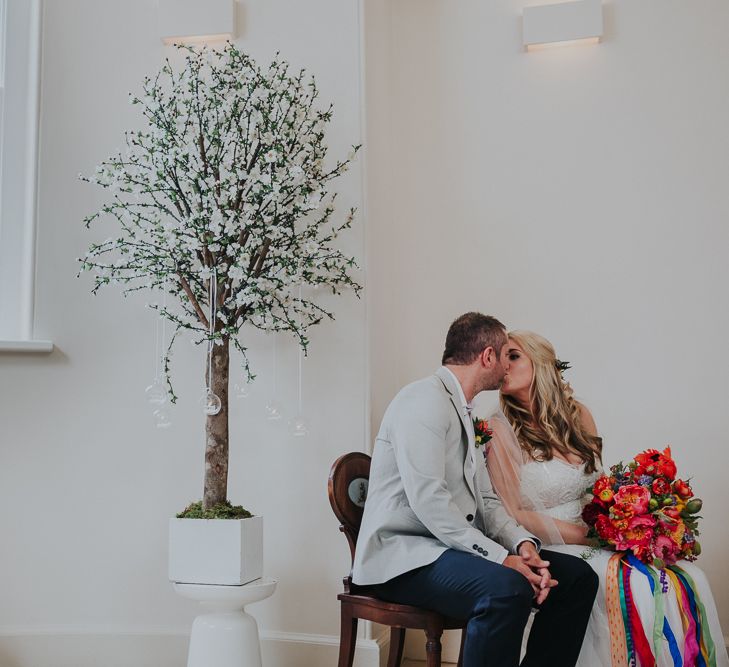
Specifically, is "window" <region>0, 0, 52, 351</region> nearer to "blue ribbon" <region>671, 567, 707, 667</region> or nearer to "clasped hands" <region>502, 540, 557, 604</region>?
"clasped hands" <region>502, 540, 557, 604</region>

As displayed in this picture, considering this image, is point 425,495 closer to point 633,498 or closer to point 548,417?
point 633,498

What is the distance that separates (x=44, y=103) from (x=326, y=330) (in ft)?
5.51

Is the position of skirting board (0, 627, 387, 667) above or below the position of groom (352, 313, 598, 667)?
below

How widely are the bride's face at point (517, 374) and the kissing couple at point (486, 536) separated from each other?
0.15 metres

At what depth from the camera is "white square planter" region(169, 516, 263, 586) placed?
120 inches

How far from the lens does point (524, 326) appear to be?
3.97 metres

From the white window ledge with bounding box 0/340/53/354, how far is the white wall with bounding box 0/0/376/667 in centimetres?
5

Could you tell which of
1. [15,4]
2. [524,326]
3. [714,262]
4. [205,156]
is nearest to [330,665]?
[524,326]

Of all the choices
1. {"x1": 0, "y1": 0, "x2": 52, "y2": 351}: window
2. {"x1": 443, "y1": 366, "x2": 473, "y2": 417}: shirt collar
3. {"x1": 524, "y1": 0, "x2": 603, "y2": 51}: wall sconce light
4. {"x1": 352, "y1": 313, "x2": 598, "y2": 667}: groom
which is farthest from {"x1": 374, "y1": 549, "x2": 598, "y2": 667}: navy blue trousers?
{"x1": 524, "y1": 0, "x2": 603, "y2": 51}: wall sconce light

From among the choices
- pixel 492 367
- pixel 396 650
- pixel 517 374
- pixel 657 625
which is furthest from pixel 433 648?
pixel 517 374

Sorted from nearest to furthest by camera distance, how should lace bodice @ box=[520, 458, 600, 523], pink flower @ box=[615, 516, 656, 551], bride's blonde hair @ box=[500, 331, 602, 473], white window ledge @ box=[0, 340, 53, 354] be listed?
pink flower @ box=[615, 516, 656, 551], lace bodice @ box=[520, 458, 600, 523], bride's blonde hair @ box=[500, 331, 602, 473], white window ledge @ box=[0, 340, 53, 354]

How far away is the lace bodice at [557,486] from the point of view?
126 inches

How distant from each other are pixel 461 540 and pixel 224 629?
0.97 metres

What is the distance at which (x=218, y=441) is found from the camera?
3199mm
